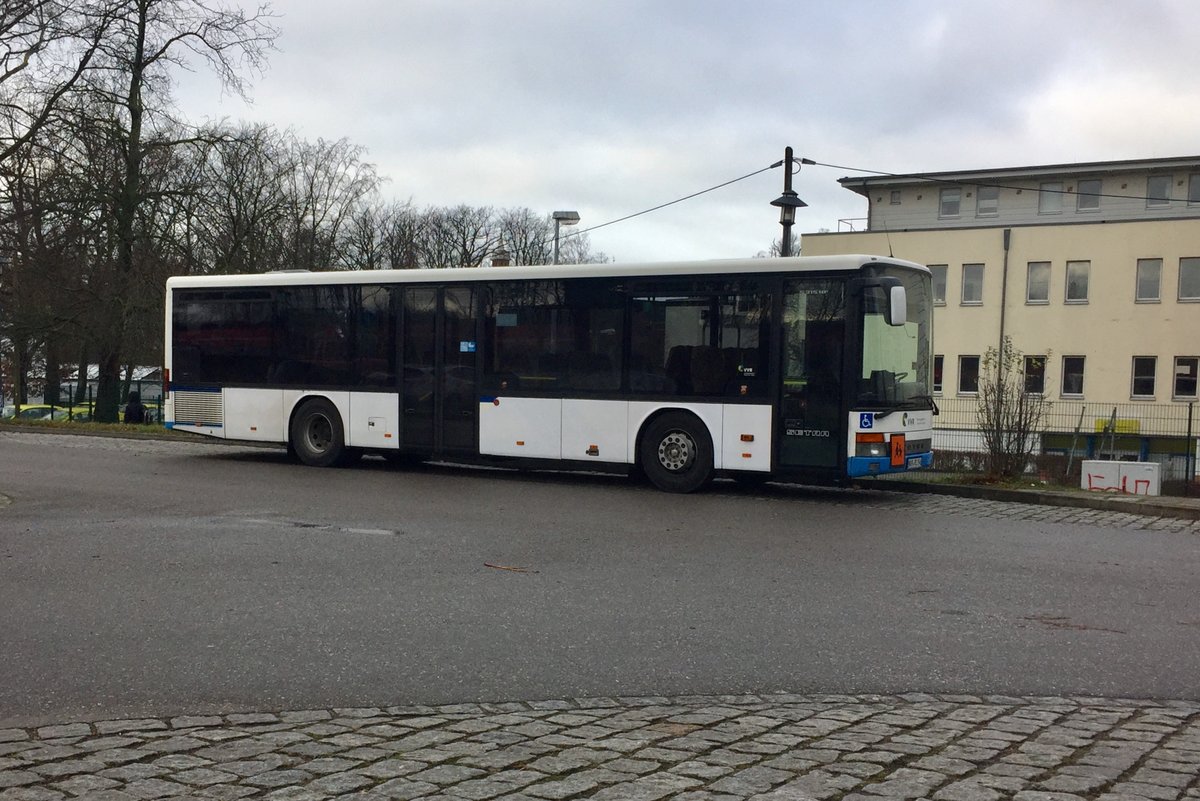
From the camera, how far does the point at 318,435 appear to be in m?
18.4

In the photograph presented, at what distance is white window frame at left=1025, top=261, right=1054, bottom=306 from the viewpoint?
1938 inches

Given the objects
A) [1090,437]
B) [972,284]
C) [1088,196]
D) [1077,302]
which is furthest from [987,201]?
[1090,437]

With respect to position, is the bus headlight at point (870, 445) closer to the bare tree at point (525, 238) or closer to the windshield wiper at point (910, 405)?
the windshield wiper at point (910, 405)

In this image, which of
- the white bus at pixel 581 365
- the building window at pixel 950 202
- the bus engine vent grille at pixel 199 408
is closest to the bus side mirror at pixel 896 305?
the white bus at pixel 581 365

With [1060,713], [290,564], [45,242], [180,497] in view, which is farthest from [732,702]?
[45,242]

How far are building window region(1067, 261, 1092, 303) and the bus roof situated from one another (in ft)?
117

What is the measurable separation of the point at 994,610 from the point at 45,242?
29.3 m

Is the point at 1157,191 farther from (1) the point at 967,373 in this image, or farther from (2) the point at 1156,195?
(1) the point at 967,373

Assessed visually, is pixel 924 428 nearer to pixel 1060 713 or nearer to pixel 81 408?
pixel 1060 713

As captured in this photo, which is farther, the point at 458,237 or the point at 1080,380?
the point at 458,237

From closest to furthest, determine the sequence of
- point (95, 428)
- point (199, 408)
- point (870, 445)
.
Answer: point (870, 445) < point (199, 408) < point (95, 428)

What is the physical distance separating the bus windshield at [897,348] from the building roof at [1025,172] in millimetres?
44477

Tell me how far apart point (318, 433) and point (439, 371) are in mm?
2632

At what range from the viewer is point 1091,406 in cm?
4688
